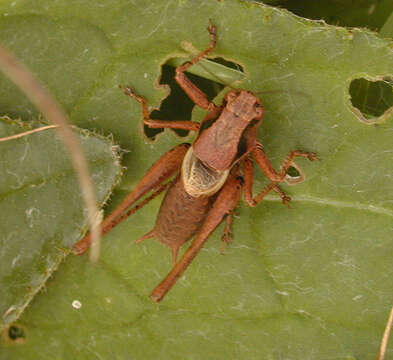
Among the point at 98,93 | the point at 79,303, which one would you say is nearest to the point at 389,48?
the point at 98,93

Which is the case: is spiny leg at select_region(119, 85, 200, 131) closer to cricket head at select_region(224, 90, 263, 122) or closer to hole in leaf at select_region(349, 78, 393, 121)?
cricket head at select_region(224, 90, 263, 122)

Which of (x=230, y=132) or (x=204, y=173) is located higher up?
(x=230, y=132)

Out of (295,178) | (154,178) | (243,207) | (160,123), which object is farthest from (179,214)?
(295,178)

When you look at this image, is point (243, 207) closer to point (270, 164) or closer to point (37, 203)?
point (270, 164)

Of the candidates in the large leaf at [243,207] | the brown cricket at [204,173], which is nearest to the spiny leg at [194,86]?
the brown cricket at [204,173]

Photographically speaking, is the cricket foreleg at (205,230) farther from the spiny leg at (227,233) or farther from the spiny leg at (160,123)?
the spiny leg at (160,123)

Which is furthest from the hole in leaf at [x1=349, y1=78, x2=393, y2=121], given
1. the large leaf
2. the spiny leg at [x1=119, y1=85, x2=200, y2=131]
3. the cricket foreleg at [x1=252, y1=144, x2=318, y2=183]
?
the spiny leg at [x1=119, y1=85, x2=200, y2=131]
